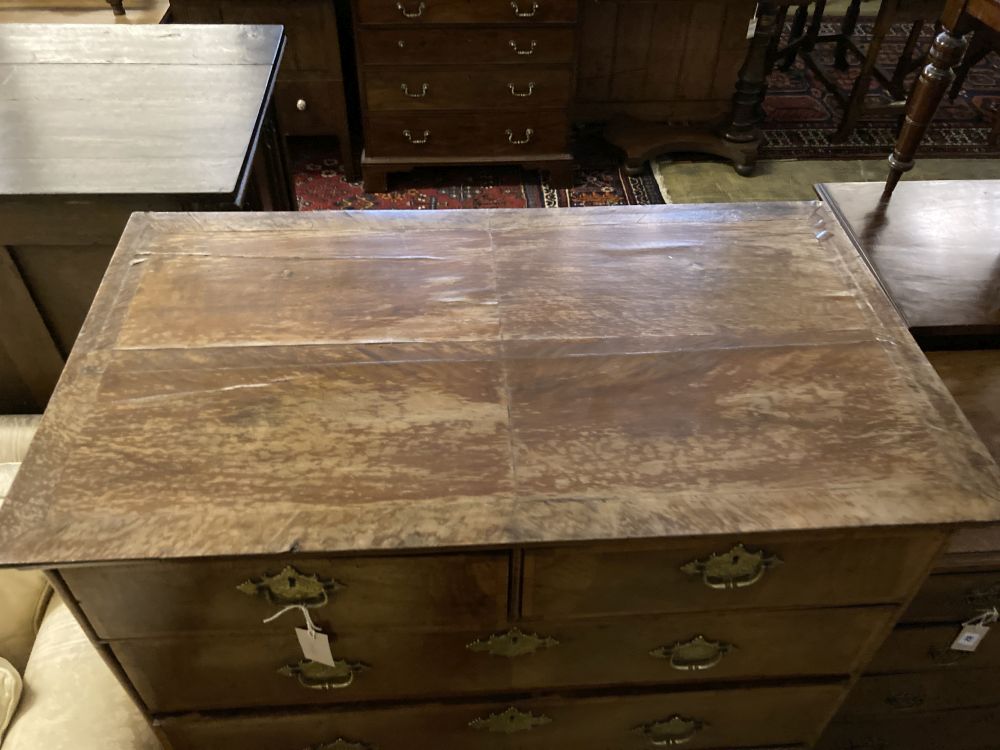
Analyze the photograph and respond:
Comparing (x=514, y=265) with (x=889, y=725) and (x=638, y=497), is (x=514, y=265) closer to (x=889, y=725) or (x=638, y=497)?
(x=638, y=497)

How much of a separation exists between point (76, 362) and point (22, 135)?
817mm

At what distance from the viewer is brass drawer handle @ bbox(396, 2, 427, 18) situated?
2635mm

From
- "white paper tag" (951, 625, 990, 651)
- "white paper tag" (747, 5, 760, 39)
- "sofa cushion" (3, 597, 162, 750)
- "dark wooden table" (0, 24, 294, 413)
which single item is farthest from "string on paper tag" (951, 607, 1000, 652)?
"white paper tag" (747, 5, 760, 39)

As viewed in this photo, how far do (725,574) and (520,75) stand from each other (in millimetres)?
2287

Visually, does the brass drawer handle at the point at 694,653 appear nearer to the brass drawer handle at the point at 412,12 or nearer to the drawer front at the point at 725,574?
the drawer front at the point at 725,574

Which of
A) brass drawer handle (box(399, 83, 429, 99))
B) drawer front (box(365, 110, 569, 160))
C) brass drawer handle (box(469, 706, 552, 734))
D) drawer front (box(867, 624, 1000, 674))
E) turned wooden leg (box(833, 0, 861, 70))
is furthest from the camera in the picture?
turned wooden leg (box(833, 0, 861, 70))

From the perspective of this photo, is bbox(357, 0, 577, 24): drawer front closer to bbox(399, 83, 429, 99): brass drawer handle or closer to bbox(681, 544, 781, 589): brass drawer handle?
bbox(399, 83, 429, 99): brass drawer handle

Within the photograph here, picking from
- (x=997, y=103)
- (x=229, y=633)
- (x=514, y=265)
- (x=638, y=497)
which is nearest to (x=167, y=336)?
(x=229, y=633)

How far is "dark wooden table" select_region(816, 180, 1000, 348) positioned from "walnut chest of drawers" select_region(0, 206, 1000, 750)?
396 millimetres

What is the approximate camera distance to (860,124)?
360 centimetres

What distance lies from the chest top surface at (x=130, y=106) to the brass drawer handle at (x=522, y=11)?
993mm

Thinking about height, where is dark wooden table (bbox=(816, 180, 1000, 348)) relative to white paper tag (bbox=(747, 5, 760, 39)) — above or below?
above

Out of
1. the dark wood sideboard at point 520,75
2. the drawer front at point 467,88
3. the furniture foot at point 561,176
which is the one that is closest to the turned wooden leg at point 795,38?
the dark wood sideboard at point 520,75

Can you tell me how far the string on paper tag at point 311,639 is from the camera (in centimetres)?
97
